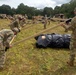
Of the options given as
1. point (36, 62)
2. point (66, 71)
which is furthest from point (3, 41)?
point (66, 71)

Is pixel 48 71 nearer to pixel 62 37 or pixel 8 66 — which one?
pixel 8 66

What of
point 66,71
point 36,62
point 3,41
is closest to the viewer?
point 66,71

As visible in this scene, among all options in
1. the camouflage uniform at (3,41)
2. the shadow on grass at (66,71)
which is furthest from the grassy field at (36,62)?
the camouflage uniform at (3,41)

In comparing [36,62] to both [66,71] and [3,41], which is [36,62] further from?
[3,41]

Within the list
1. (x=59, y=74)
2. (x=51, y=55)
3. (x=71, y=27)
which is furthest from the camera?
(x=51, y=55)

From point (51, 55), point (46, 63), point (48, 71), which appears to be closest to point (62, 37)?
point (51, 55)

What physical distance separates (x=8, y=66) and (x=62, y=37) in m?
3.83

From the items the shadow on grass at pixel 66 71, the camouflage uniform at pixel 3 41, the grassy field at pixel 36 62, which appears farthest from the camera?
the camouflage uniform at pixel 3 41

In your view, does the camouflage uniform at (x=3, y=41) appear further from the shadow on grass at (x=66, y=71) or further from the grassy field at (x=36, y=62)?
the shadow on grass at (x=66, y=71)

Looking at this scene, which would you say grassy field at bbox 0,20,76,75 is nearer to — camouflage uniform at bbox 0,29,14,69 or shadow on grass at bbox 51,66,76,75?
shadow on grass at bbox 51,66,76,75

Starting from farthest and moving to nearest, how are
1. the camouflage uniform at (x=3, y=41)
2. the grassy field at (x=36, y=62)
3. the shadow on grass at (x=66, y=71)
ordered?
the camouflage uniform at (x=3, y=41)
the grassy field at (x=36, y=62)
the shadow on grass at (x=66, y=71)

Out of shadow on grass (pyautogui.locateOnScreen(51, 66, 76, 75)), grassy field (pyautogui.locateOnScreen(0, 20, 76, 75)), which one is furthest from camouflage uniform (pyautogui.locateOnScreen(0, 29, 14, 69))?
shadow on grass (pyautogui.locateOnScreen(51, 66, 76, 75))

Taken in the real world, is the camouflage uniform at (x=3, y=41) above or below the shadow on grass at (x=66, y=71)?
above

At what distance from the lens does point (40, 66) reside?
783 centimetres
